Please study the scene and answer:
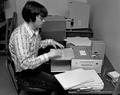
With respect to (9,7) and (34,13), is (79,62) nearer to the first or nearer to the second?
(34,13)

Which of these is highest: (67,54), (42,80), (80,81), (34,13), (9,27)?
(34,13)

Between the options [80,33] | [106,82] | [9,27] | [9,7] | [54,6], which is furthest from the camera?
[9,7]

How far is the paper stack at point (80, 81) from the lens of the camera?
1.41 metres

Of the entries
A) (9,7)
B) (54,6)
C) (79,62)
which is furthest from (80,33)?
(9,7)

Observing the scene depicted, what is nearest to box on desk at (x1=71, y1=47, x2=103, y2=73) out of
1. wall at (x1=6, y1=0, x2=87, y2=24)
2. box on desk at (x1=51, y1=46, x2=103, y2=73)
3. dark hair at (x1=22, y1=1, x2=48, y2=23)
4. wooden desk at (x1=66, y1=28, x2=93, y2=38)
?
box on desk at (x1=51, y1=46, x2=103, y2=73)

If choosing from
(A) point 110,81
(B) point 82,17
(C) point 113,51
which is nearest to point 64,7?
(B) point 82,17

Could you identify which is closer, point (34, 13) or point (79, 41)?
point (34, 13)

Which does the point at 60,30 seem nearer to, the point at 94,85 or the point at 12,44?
the point at 12,44

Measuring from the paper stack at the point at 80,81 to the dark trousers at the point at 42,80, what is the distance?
0.90 feet

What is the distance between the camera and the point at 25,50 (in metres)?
1.60

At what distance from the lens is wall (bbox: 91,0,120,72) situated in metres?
1.77

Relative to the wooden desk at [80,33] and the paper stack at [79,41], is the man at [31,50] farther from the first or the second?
the wooden desk at [80,33]

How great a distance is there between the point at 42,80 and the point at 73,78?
15.7 inches

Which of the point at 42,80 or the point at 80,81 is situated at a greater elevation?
the point at 80,81
